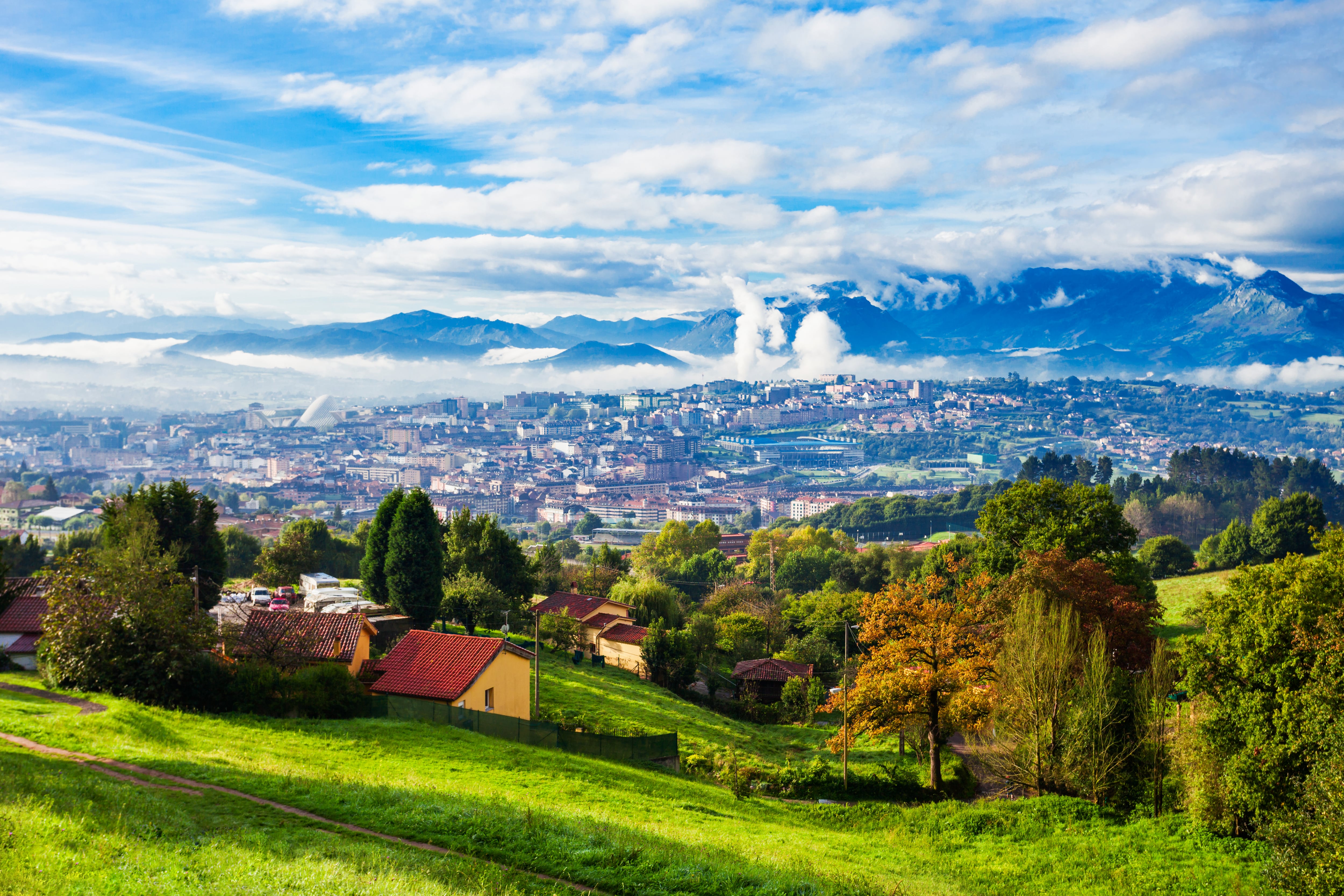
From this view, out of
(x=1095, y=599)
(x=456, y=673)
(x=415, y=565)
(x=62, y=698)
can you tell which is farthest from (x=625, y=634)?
(x=62, y=698)

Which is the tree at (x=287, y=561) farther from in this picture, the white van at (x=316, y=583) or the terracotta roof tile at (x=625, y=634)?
the terracotta roof tile at (x=625, y=634)

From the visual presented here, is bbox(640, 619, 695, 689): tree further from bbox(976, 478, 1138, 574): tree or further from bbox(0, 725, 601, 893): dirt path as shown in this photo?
bbox(0, 725, 601, 893): dirt path

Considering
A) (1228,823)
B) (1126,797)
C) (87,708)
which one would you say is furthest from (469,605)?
(1228,823)

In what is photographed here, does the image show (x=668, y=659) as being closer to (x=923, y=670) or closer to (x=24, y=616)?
(x=923, y=670)

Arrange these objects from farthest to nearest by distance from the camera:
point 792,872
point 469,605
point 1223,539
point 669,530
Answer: point 669,530 → point 1223,539 → point 469,605 → point 792,872

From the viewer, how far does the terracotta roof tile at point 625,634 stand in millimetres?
32250

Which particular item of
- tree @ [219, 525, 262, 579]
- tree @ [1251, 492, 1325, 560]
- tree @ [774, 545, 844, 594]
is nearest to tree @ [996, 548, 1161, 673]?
tree @ [1251, 492, 1325, 560]

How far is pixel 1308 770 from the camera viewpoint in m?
11.5

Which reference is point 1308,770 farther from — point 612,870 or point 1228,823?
point 612,870

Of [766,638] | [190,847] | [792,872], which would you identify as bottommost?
[766,638]

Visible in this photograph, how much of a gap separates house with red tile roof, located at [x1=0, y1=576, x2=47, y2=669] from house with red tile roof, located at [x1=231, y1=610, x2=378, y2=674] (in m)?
5.28

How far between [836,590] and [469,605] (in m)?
23.3

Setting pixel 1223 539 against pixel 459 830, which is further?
pixel 1223 539

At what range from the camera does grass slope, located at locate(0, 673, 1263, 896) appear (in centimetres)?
777
